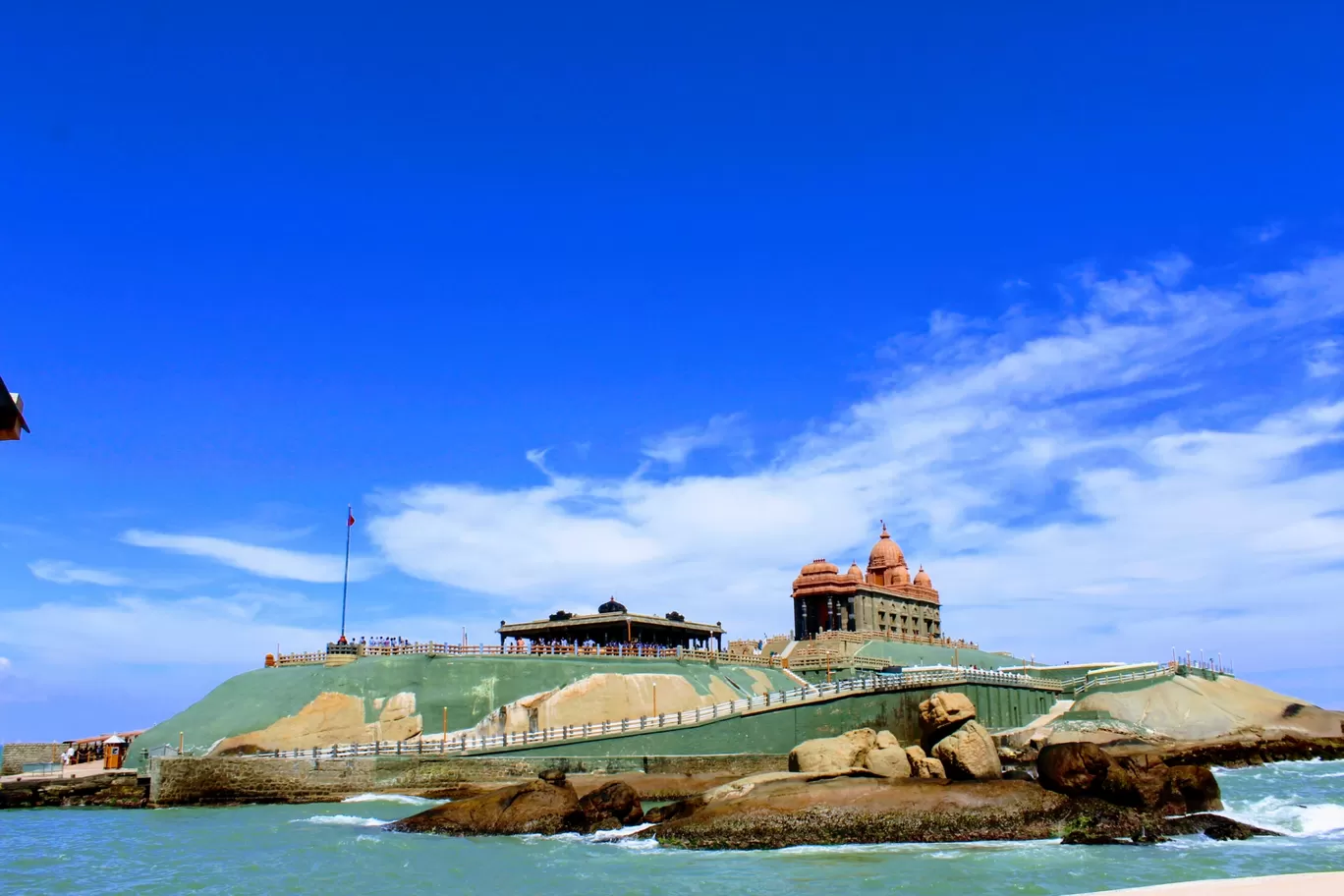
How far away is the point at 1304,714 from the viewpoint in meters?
66.0

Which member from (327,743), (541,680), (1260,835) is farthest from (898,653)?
(1260,835)

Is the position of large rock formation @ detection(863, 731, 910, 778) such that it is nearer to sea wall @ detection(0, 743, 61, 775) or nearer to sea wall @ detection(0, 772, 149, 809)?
sea wall @ detection(0, 772, 149, 809)

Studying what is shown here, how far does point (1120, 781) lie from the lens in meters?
31.6

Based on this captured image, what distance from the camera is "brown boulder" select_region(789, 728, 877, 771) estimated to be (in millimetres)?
35188

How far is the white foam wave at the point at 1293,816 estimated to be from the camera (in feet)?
104

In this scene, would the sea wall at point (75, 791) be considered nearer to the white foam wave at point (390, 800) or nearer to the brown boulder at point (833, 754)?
the white foam wave at point (390, 800)

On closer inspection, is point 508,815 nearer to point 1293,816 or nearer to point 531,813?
point 531,813

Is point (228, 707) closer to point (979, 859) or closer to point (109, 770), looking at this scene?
point (109, 770)

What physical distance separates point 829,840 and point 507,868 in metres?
8.76

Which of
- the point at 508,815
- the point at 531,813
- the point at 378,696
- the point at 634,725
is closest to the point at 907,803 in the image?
the point at 531,813

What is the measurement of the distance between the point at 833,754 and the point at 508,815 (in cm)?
1078

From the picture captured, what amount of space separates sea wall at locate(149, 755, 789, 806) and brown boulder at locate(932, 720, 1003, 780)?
14782 mm

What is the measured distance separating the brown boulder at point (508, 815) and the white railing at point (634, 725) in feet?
33.8

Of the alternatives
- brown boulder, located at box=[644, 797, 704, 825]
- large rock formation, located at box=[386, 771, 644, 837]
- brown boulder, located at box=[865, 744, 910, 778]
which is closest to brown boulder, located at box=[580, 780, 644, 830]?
large rock formation, located at box=[386, 771, 644, 837]
